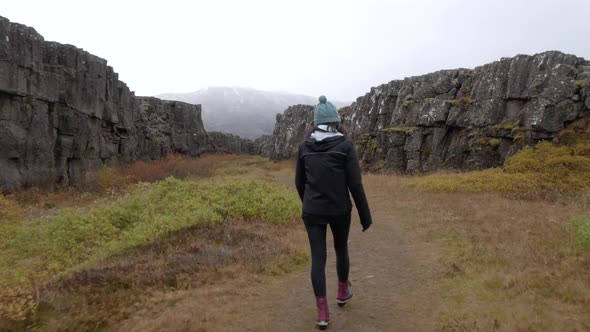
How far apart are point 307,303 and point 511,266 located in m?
3.77

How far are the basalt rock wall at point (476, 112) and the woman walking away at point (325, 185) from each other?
18063mm

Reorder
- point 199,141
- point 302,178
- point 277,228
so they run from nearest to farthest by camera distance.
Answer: point 302,178 → point 277,228 → point 199,141

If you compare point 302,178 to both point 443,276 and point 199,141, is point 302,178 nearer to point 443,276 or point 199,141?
point 443,276

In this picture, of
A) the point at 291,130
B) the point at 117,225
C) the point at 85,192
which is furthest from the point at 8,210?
the point at 291,130

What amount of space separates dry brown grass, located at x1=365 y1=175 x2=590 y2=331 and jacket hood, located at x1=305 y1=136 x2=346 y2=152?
272 centimetres

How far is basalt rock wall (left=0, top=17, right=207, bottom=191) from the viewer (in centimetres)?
1864

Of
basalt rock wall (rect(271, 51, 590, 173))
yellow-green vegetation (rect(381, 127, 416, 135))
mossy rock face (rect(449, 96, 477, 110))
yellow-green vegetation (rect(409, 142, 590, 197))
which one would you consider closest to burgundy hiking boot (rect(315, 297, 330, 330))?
yellow-green vegetation (rect(409, 142, 590, 197))

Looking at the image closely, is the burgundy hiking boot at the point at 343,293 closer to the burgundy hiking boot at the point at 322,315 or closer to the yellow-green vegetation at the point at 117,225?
the burgundy hiking boot at the point at 322,315

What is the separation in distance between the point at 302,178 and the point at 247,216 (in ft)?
24.7

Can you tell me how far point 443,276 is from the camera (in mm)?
7723

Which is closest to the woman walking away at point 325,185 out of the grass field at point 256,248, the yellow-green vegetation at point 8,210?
the grass field at point 256,248

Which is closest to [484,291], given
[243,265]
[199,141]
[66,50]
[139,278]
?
[243,265]

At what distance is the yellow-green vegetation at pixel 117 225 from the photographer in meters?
9.28

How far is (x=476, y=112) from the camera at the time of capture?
24438 mm
